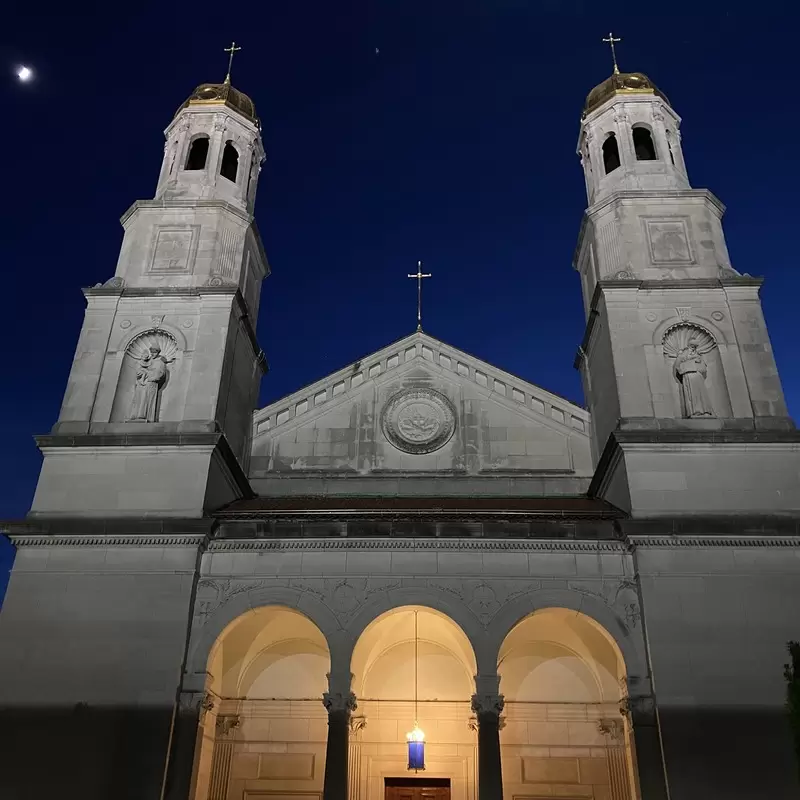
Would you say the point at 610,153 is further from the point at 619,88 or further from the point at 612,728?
the point at 612,728

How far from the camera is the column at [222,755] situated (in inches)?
688

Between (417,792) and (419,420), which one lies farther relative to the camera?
(419,420)

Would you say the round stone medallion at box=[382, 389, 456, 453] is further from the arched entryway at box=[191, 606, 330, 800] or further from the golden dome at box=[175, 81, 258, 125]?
the golden dome at box=[175, 81, 258, 125]

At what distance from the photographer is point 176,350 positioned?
2030cm

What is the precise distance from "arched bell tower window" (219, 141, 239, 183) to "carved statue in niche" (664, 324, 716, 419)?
1479 centimetres

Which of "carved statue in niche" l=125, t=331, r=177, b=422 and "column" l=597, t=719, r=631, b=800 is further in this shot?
"carved statue in niche" l=125, t=331, r=177, b=422

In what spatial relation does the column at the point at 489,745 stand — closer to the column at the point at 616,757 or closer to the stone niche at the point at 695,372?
the column at the point at 616,757

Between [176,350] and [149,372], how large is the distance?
0.93 m

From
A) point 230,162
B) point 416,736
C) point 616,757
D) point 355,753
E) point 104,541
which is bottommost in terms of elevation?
point 355,753

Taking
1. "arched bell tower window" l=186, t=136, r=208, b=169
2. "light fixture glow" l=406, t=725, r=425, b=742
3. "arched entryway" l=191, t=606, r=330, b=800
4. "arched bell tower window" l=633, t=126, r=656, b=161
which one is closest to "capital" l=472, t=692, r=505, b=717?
"light fixture glow" l=406, t=725, r=425, b=742

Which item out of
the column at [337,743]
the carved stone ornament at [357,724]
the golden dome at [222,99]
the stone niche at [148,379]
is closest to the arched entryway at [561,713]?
the carved stone ornament at [357,724]

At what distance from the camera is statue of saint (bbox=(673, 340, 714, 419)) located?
18531mm

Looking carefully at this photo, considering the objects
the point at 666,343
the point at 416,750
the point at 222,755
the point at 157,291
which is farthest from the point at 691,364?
the point at 222,755

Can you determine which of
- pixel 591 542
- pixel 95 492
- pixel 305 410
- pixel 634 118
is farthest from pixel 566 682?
pixel 634 118
